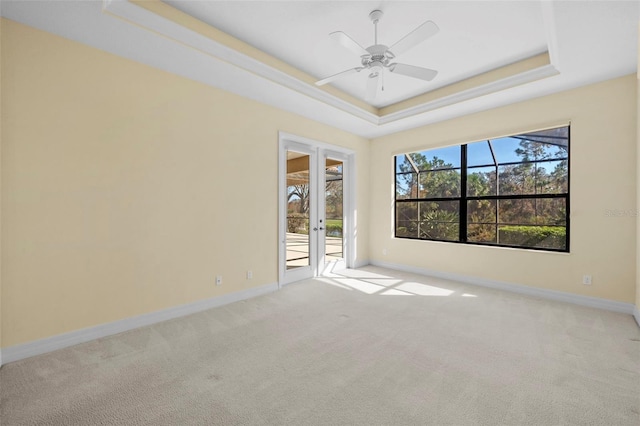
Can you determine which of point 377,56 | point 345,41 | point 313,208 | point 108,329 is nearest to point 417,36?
point 377,56

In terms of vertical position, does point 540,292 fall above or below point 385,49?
below

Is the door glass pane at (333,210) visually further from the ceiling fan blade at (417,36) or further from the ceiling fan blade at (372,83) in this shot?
the ceiling fan blade at (417,36)

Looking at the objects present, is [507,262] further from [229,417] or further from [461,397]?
[229,417]

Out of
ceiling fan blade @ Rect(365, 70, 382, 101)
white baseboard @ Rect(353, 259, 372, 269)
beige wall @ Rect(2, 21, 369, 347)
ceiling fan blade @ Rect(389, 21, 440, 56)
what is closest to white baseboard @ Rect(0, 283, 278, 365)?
beige wall @ Rect(2, 21, 369, 347)

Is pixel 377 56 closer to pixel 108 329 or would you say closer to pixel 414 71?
pixel 414 71

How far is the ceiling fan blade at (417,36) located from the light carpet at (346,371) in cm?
251

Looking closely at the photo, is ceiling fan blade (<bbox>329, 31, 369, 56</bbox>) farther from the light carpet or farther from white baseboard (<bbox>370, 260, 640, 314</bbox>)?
white baseboard (<bbox>370, 260, 640, 314</bbox>)

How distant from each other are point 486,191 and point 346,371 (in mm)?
4336

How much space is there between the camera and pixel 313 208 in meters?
4.86

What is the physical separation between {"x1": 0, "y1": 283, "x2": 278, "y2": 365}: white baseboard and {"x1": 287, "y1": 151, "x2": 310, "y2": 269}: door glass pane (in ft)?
3.47

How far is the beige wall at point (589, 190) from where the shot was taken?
127 inches

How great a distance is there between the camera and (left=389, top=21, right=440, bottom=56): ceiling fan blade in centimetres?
212

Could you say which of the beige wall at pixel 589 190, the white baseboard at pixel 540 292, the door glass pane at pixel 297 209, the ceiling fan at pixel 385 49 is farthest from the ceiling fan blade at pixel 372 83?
the white baseboard at pixel 540 292

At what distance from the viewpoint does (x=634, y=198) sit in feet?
10.4
